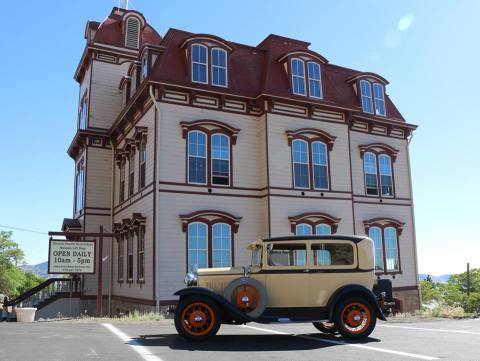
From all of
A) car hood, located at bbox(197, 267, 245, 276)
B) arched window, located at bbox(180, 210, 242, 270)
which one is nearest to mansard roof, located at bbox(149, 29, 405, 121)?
arched window, located at bbox(180, 210, 242, 270)

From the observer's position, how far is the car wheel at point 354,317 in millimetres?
10203

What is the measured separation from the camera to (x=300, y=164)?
834 inches

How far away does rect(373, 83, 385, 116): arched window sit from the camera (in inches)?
980

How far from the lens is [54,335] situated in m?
10.8

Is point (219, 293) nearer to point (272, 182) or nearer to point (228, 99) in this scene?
point (272, 182)

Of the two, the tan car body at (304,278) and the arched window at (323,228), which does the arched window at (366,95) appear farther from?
the tan car body at (304,278)

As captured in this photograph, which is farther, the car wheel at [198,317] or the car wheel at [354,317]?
the car wheel at [354,317]

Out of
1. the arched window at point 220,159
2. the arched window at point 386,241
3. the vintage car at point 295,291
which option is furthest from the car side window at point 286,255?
the arched window at point 386,241

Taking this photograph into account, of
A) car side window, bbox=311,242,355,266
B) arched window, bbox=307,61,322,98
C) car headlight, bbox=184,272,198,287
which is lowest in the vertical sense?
car headlight, bbox=184,272,198,287

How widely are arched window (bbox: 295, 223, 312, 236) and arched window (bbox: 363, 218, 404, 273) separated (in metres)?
3.54

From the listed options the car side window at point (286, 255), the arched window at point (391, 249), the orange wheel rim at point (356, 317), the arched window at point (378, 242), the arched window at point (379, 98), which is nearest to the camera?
the orange wheel rim at point (356, 317)

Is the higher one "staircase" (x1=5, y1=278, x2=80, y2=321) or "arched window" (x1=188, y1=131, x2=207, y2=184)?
"arched window" (x1=188, y1=131, x2=207, y2=184)

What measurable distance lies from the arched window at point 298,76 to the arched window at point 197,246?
7.26 m

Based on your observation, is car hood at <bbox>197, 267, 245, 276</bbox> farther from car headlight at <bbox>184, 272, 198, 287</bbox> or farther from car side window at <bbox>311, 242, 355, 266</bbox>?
car side window at <bbox>311, 242, 355, 266</bbox>
